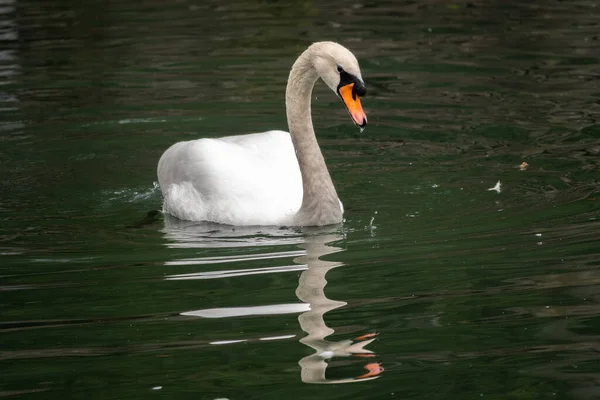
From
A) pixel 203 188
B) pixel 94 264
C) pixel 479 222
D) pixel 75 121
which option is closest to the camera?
pixel 94 264

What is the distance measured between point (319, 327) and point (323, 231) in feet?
6.91

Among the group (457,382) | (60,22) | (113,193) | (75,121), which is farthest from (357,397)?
(60,22)

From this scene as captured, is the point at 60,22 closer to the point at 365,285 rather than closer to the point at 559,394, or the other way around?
the point at 365,285

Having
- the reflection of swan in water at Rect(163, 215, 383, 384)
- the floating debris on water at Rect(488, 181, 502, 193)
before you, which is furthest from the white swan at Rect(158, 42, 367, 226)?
the floating debris on water at Rect(488, 181, 502, 193)

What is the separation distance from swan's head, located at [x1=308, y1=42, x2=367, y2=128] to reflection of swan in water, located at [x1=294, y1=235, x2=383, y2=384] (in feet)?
2.95

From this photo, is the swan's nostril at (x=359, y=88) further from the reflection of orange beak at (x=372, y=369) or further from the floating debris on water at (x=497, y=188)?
the reflection of orange beak at (x=372, y=369)

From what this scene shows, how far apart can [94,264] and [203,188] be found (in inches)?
61.4

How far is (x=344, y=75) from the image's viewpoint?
25.0 ft

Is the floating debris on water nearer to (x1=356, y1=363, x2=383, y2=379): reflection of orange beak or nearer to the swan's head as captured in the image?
the swan's head

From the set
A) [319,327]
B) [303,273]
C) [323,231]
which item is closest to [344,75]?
[323,231]

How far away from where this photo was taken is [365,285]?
21.7 ft

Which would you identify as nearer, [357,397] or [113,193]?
[357,397]

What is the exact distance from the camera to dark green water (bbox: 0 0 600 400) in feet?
18.0

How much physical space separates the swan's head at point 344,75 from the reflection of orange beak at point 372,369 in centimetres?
233
